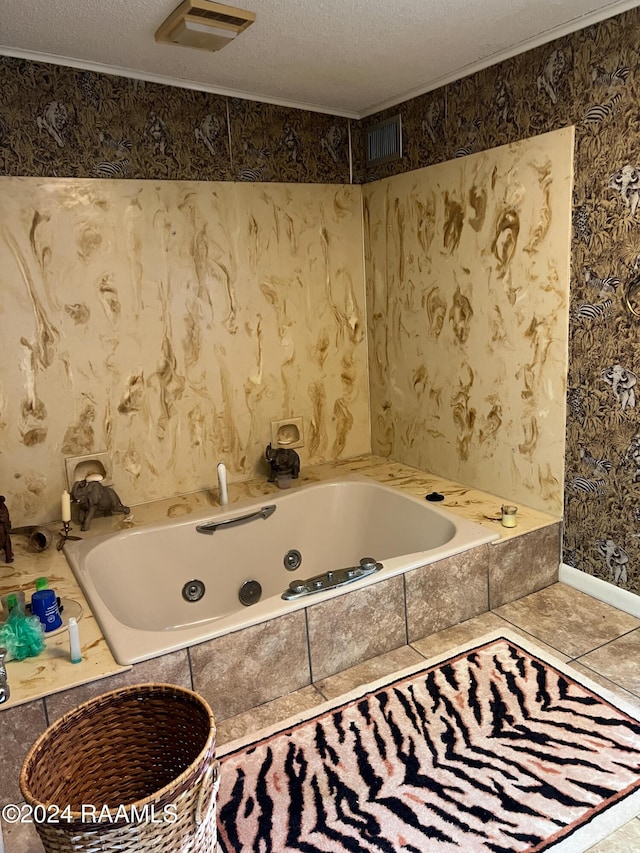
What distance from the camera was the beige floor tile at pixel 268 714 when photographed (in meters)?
1.86

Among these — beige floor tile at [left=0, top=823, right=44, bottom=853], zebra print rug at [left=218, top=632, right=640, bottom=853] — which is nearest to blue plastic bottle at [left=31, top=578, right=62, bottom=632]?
beige floor tile at [left=0, top=823, right=44, bottom=853]

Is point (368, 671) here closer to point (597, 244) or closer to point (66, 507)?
point (66, 507)

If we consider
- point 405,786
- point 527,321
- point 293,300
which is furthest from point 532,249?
point 405,786

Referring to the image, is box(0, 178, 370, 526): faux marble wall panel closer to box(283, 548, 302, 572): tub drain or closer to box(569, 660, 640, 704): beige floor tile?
box(283, 548, 302, 572): tub drain

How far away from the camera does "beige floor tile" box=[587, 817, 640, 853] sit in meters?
1.42

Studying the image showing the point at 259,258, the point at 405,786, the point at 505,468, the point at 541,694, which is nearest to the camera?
the point at 405,786

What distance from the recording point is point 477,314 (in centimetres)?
276

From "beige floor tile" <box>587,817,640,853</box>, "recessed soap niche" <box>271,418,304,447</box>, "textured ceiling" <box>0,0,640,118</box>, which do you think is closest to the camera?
"beige floor tile" <box>587,817,640,853</box>

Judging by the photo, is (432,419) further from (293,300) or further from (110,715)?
(110,715)

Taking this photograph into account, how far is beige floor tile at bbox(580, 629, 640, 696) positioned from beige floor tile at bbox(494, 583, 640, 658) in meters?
0.03

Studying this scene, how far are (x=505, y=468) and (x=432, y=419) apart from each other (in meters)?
0.48

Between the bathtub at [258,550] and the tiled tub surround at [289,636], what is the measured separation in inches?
2.6

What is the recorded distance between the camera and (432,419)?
3.10 metres

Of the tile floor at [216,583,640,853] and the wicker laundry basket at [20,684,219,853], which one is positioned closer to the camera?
the wicker laundry basket at [20,684,219,853]
